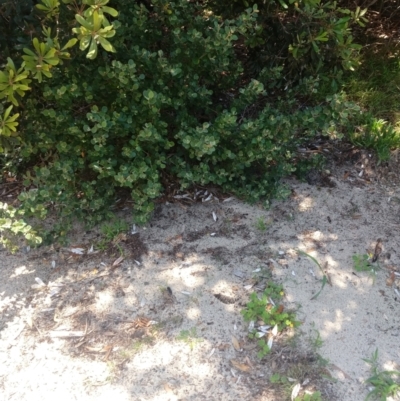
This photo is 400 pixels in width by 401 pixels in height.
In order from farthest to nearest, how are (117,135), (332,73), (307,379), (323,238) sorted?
(332,73) → (323,238) → (117,135) → (307,379)

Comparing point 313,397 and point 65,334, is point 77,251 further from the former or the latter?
point 313,397

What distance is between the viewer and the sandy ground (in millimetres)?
2752

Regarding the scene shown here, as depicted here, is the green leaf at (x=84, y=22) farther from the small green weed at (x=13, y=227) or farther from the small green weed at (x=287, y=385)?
the small green weed at (x=287, y=385)

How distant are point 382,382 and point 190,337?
105 centimetres

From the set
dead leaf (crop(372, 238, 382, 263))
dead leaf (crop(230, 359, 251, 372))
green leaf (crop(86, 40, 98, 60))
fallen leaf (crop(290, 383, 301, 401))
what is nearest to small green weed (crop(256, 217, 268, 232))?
dead leaf (crop(372, 238, 382, 263))

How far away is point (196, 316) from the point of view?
9.95ft

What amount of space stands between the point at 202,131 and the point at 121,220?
0.88 metres

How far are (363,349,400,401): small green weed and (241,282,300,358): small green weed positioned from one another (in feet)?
1.51

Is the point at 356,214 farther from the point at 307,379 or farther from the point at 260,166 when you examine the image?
the point at 307,379

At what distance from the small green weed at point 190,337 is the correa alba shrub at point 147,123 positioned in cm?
79

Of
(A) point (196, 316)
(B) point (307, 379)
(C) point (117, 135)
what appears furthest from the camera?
(C) point (117, 135)

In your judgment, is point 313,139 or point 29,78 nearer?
point 29,78

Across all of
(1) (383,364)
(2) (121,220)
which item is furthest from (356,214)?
(2) (121,220)

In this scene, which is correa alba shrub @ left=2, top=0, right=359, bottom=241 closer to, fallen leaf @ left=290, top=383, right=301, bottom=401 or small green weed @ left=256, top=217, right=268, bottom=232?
small green weed @ left=256, top=217, right=268, bottom=232
